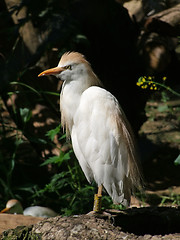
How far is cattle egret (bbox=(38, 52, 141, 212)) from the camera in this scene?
73.4 inches

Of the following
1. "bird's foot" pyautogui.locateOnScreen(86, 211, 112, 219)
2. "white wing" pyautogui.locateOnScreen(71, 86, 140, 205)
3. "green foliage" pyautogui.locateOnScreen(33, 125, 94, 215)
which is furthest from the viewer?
"green foliage" pyautogui.locateOnScreen(33, 125, 94, 215)

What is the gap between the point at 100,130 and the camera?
6.17 ft

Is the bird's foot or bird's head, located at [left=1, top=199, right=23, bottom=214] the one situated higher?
the bird's foot

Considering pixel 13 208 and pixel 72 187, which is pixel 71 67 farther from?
pixel 13 208

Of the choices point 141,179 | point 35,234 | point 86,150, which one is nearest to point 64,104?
point 86,150

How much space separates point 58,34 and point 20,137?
A: 9.25 feet

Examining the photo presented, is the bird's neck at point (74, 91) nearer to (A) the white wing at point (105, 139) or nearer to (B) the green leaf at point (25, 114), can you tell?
(A) the white wing at point (105, 139)

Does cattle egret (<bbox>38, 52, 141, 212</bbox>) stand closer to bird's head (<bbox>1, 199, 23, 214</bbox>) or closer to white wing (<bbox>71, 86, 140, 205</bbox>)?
white wing (<bbox>71, 86, 140, 205</bbox>)

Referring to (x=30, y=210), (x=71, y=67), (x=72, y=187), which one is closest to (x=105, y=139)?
(x=71, y=67)

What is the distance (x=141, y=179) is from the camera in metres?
2.00

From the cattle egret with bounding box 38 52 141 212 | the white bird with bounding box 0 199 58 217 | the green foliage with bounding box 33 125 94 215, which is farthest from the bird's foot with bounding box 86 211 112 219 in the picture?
the white bird with bounding box 0 199 58 217

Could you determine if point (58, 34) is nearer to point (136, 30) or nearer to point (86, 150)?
point (86, 150)

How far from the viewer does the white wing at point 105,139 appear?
186cm

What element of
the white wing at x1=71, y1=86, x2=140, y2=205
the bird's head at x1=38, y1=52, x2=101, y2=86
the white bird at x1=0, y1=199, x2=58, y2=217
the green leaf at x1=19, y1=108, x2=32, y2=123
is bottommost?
the white bird at x1=0, y1=199, x2=58, y2=217
